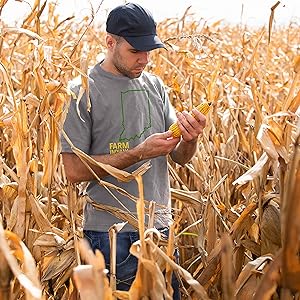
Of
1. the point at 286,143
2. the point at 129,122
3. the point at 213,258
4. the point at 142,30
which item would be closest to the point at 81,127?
the point at 129,122

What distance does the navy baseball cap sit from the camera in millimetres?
2058

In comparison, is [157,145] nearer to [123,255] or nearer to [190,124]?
[190,124]

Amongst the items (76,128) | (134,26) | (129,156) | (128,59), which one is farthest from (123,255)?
(134,26)

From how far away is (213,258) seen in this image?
162 cm

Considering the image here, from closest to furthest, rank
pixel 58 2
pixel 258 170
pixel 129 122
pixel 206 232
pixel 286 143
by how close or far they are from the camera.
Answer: pixel 258 170 < pixel 286 143 < pixel 206 232 < pixel 129 122 < pixel 58 2

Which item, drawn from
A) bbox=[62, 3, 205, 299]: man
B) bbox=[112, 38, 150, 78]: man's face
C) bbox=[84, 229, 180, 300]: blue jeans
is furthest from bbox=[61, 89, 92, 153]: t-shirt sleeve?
bbox=[84, 229, 180, 300]: blue jeans

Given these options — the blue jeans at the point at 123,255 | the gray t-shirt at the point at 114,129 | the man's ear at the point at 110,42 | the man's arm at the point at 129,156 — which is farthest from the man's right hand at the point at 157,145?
the man's ear at the point at 110,42

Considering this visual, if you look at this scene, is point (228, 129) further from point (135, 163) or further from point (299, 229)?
point (299, 229)

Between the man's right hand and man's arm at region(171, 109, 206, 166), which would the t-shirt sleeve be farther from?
man's arm at region(171, 109, 206, 166)

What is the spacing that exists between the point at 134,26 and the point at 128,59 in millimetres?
107

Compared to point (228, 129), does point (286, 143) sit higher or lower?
higher

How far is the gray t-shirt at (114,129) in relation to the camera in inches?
79.0

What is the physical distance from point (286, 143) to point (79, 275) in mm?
728

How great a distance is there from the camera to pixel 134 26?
6.80 ft
